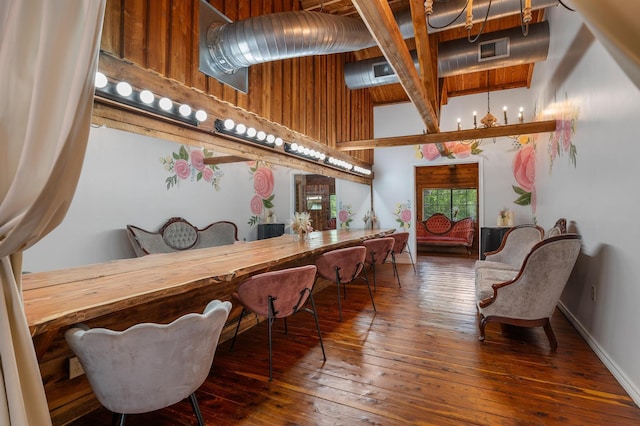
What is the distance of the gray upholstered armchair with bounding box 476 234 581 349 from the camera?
8.01 ft

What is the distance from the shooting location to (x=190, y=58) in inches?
107

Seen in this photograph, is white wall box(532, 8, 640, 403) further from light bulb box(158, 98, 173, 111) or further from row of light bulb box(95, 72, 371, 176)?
light bulb box(158, 98, 173, 111)

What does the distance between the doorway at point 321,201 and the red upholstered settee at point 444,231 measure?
7.94 feet

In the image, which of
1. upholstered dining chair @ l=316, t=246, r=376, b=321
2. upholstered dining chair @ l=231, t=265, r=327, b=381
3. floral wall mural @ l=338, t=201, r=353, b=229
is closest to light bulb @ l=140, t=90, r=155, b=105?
upholstered dining chair @ l=231, t=265, r=327, b=381

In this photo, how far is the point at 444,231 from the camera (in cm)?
870

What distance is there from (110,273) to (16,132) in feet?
3.83

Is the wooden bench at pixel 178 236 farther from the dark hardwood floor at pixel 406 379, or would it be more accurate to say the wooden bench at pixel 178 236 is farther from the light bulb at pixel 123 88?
the light bulb at pixel 123 88

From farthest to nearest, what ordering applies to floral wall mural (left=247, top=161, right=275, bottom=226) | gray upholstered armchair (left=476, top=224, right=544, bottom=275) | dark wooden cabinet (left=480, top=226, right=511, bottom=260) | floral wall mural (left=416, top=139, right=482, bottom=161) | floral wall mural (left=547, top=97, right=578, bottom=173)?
floral wall mural (left=416, top=139, right=482, bottom=161)
floral wall mural (left=247, top=161, right=275, bottom=226)
dark wooden cabinet (left=480, top=226, right=511, bottom=260)
gray upholstered armchair (left=476, top=224, right=544, bottom=275)
floral wall mural (left=547, top=97, right=578, bottom=173)

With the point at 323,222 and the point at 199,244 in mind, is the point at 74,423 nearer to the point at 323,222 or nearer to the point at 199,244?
the point at 199,244

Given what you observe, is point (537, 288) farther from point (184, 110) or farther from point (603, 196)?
point (184, 110)

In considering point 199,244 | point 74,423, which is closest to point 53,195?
point 74,423

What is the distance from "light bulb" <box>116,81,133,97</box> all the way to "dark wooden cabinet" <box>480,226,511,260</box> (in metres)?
5.80

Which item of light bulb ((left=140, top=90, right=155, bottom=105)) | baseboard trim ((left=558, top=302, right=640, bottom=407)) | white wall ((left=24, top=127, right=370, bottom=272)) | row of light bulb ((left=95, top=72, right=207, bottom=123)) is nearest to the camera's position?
baseboard trim ((left=558, top=302, right=640, bottom=407))

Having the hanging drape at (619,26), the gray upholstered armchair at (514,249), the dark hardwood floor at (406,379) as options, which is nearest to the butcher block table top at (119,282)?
the dark hardwood floor at (406,379)
